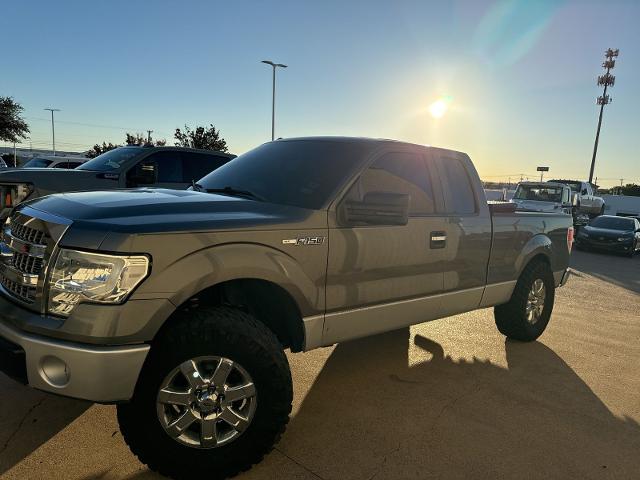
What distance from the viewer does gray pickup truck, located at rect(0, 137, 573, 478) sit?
2.14m

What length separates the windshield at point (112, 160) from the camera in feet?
23.3

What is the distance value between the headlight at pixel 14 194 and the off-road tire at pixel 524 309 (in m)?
5.74

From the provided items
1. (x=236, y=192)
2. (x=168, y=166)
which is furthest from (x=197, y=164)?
(x=236, y=192)

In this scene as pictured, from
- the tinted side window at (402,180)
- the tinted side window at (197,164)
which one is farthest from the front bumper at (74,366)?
the tinted side window at (197,164)

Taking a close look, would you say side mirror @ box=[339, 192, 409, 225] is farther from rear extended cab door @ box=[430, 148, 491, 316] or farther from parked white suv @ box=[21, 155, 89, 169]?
parked white suv @ box=[21, 155, 89, 169]

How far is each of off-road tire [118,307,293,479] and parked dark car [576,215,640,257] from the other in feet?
49.9

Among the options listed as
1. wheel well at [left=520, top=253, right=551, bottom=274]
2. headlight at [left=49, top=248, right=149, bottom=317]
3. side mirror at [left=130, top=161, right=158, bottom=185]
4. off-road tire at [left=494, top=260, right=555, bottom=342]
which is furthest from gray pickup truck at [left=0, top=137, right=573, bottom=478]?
side mirror at [left=130, top=161, right=158, bottom=185]

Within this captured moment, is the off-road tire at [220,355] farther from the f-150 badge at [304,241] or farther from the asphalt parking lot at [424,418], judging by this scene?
the f-150 badge at [304,241]

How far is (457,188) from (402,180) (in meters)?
0.72

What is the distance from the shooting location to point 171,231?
227 cm

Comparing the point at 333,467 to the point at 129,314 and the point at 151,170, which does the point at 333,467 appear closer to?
the point at 129,314

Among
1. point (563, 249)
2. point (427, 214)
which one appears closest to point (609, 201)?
point (563, 249)

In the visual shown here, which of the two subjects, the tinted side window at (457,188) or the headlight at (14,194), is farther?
the headlight at (14,194)

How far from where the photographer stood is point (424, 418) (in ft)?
10.7
